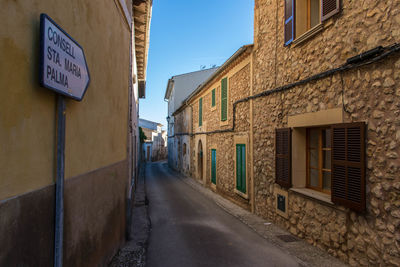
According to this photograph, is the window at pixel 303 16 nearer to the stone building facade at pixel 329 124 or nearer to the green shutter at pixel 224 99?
the stone building facade at pixel 329 124

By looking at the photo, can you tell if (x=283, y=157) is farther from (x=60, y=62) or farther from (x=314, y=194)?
(x=60, y=62)

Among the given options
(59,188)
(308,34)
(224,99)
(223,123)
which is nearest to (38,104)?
(59,188)

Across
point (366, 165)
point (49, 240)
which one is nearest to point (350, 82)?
point (366, 165)

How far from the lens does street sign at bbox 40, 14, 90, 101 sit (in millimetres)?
1751

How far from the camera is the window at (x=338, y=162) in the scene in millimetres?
3818

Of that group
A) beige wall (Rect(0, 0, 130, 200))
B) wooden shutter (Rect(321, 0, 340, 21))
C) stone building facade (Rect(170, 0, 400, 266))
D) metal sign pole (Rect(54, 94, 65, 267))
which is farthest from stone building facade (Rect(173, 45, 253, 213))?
metal sign pole (Rect(54, 94, 65, 267))

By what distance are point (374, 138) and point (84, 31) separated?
13.2 feet

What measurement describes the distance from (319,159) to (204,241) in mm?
2906

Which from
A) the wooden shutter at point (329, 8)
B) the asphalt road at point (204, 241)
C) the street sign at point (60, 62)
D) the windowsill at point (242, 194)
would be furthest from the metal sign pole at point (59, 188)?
the windowsill at point (242, 194)

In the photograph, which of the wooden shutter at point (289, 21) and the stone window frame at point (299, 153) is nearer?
the stone window frame at point (299, 153)

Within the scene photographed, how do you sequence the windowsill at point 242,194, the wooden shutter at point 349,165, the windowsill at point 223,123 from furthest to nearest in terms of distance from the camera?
1. the windowsill at point 223,123
2. the windowsill at point 242,194
3. the wooden shutter at point 349,165

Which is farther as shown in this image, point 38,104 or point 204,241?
point 204,241

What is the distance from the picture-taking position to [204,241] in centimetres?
530

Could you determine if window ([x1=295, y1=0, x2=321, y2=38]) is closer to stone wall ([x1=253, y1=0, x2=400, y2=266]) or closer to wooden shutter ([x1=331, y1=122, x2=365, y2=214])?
stone wall ([x1=253, y1=0, x2=400, y2=266])
